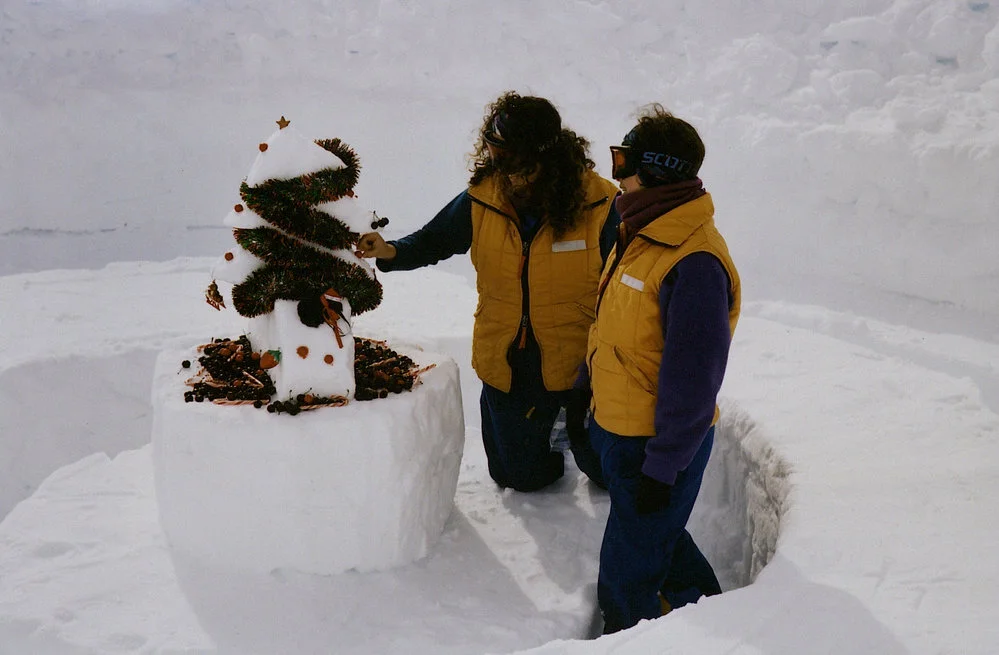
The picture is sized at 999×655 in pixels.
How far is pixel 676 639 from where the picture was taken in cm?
179

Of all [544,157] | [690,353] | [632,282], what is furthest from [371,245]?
[690,353]

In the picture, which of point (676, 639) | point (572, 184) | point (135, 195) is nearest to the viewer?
point (676, 639)

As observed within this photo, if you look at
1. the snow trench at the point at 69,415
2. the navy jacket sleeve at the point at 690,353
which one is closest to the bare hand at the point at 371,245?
the navy jacket sleeve at the point at 690,353

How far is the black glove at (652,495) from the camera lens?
2111 millimetres

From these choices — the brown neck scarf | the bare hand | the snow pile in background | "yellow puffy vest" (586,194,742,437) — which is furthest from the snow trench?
the snow pile in background

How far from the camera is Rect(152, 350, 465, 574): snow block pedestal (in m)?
2.54

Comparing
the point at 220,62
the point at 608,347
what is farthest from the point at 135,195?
the point at 608,347

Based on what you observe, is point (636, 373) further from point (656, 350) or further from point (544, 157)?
point (544, 157)

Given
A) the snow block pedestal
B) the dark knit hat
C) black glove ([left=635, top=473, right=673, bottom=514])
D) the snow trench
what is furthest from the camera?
the snow trench

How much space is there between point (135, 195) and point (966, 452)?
695cm

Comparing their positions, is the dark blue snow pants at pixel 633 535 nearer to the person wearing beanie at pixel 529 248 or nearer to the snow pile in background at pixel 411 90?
the person wearing beanie at pixel 529 248

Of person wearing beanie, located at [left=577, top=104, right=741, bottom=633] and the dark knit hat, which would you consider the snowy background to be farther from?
the dark knit hat

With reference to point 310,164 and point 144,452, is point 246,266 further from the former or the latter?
point 144,452

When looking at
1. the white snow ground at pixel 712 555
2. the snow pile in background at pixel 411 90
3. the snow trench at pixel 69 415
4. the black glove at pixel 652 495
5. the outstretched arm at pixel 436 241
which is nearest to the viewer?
the white snow ground at pixel 712 555
